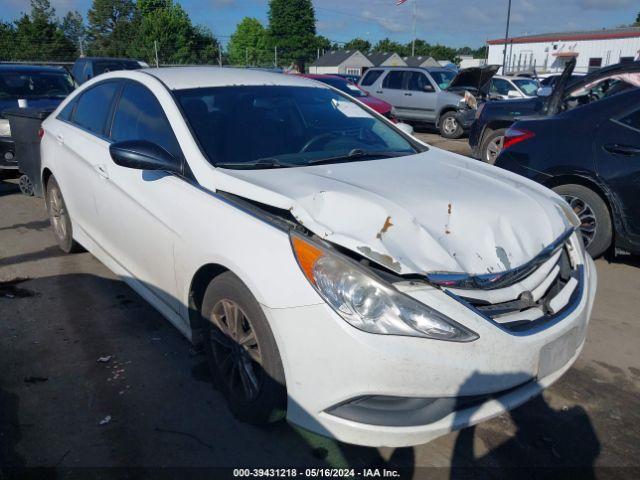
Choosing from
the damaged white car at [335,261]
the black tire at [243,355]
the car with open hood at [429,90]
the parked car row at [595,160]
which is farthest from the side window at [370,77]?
the black tire at [243,355]

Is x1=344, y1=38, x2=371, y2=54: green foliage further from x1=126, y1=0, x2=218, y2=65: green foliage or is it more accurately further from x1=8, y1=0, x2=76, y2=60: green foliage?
x1=8, y1=0, x2=76, y2=60: green foliage

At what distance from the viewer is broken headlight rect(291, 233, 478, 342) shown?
1966 mm

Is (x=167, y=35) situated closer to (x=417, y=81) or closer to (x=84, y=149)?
(x=417, y=81)

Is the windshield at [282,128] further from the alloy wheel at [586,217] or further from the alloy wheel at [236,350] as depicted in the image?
the alloy wheel at [586,217]

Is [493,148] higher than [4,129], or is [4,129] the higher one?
[4,129]

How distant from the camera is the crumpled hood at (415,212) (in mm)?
2150

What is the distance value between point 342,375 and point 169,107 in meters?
1.93

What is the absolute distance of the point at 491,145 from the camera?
852 centimetres

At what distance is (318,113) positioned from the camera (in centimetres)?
358

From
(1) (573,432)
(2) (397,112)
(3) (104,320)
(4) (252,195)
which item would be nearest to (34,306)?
(3) (104,320)

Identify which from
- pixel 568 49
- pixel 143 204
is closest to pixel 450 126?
pixel 143 204

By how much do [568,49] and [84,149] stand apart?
6303 centimetres

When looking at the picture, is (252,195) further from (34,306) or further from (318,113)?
(34,306)

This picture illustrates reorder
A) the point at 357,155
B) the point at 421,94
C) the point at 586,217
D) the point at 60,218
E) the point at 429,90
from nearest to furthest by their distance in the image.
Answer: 1. the point at 357,155
2. the point at 586,217
3. the point at 60,218
4. the point at 429,90
5. the point at 421,94
